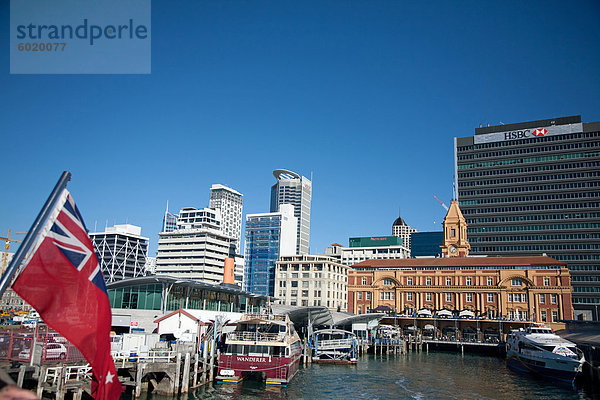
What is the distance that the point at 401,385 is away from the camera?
4772 centimetres

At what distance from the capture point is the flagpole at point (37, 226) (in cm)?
998

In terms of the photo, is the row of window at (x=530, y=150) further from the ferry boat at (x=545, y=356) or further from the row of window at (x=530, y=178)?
the ferry boat at (x=545, y=356)

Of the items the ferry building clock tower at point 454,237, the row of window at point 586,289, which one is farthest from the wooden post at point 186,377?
the row of window at point 586,289

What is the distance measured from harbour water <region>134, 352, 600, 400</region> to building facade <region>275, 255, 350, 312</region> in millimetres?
67703

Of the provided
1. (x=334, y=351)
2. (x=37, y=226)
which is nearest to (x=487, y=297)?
(x=334, y=351)

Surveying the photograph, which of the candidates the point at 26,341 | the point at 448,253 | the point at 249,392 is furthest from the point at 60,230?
the point at 448,253

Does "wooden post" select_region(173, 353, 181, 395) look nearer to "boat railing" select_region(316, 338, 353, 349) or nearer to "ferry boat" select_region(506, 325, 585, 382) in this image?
"boat railing" select_region(316, 338, 353, 349)

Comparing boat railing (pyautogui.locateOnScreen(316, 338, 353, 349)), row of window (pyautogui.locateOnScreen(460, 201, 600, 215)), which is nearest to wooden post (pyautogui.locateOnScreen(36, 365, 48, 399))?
boat railing (pyautogui.locateOnScreen(316, 338, 353, 349))

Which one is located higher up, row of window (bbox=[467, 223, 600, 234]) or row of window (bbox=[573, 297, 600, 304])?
row of window (bbox=[467, 223, 600, 234])

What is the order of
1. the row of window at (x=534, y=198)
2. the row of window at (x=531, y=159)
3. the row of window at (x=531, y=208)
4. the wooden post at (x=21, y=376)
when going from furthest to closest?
the row of window at (x=531, y=159)
the row of window at (x=534, y=198)
the row of window at (x=531, y=208)
the wooden post at (x=21, y=376)

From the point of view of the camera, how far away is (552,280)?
328 ft

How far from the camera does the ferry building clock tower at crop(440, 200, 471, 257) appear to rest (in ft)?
428

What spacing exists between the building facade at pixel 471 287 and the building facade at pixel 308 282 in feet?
59.6

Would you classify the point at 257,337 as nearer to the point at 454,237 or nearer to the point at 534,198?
the point at 454,237
